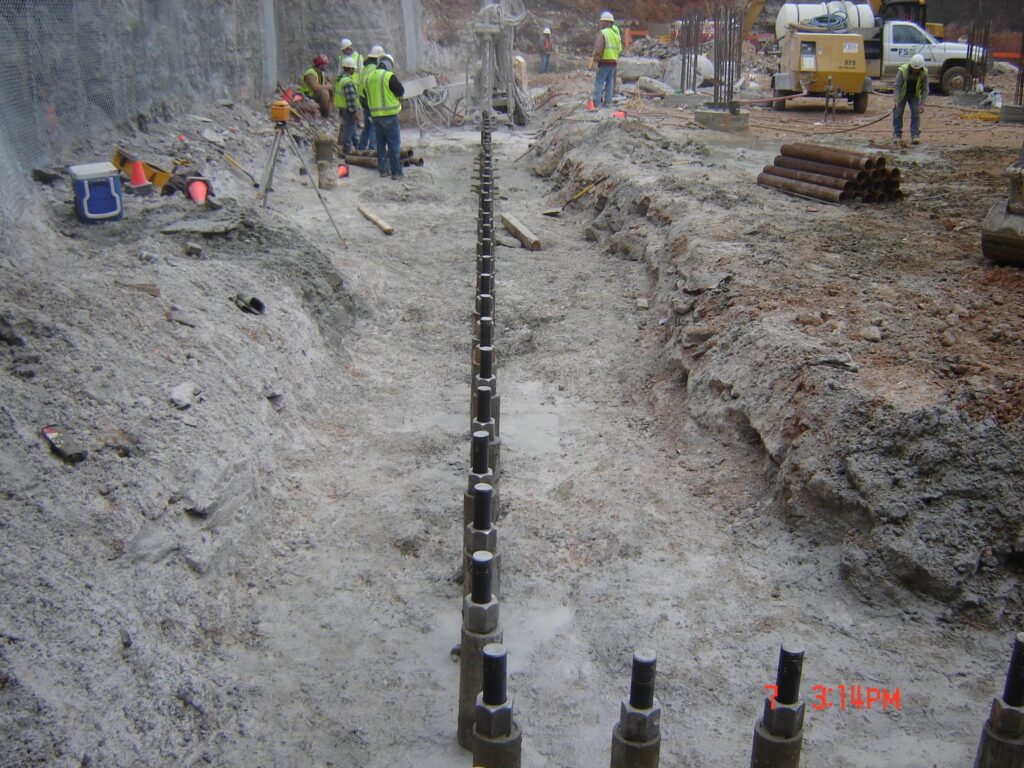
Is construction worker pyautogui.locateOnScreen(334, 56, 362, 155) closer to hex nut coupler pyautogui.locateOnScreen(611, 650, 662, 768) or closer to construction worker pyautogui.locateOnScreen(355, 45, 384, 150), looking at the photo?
construction worker pyautogui.locateOnScreen(355, 45, 384, 150)

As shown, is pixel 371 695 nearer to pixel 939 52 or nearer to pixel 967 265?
pixel 967 265

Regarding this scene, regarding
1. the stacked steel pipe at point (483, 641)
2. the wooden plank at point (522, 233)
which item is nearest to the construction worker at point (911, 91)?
the wooden plank at point (522, 233)

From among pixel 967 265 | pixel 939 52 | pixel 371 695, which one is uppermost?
pixel 939 52

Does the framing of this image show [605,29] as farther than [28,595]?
Yes

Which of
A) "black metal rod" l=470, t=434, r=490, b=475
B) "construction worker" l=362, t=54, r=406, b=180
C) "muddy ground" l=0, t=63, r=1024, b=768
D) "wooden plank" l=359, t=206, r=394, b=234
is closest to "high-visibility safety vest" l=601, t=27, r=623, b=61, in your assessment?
"construction worker" l=362, t=54, r=406, b=180

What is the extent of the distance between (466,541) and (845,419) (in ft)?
6.65

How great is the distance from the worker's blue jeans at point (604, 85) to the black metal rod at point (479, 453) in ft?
51.9

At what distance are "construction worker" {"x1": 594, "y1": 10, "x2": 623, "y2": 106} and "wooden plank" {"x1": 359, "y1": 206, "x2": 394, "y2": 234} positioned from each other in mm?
8726

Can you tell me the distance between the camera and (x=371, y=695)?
3.44 meters

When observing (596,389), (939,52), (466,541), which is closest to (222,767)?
(466,541)

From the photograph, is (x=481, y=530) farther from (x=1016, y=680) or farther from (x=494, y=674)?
(x=1016, y=680)

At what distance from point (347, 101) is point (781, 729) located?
13.7m

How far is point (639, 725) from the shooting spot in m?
2.61

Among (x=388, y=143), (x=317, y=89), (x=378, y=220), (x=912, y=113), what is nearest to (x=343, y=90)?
(x=388, y=143)
